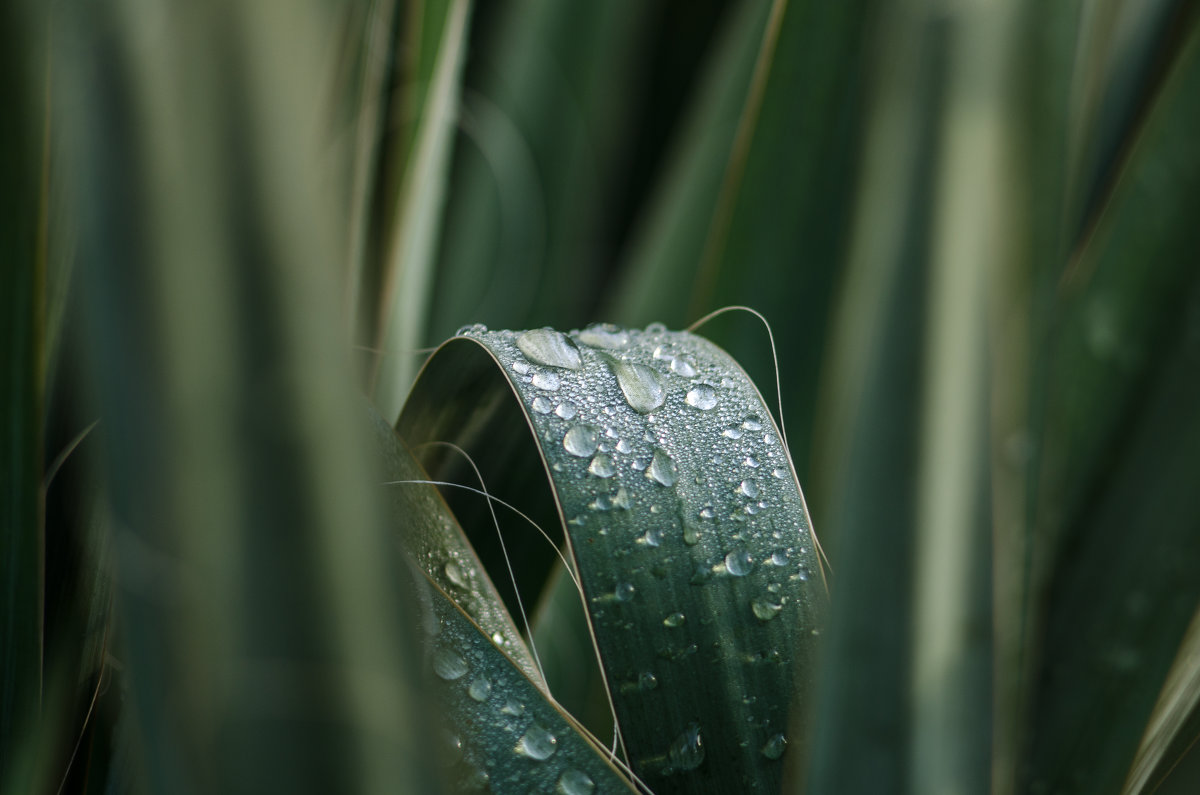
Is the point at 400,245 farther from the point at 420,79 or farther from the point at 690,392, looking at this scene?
the point at 690,392

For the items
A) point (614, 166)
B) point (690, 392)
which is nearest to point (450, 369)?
point (690, 392)

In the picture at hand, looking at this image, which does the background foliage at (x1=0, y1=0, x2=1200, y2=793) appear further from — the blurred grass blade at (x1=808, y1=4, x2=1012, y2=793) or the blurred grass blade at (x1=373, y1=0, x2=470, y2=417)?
the blurred grass blade at (x1=373, y1=0, x2=470, y2=417)

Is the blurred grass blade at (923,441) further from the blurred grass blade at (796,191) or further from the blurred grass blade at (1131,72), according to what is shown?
the blurred grass blade at (1131,72)

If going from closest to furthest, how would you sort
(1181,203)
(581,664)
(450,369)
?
(1181,203) → (450,369) → (581,664)

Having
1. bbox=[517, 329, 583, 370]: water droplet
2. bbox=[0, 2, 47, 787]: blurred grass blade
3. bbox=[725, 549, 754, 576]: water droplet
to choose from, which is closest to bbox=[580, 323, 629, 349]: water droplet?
bbox=[517, 329, 583, 370]: water droplet

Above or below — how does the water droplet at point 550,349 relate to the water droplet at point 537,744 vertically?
above

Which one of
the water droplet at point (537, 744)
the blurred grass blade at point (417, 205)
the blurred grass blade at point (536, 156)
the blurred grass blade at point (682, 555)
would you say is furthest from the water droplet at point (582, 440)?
the blurred grass blade at point (536, 156)
